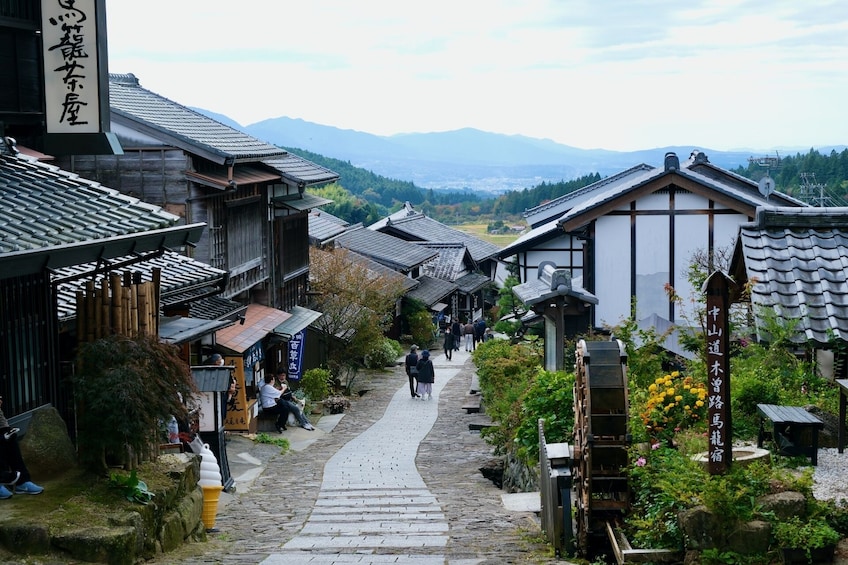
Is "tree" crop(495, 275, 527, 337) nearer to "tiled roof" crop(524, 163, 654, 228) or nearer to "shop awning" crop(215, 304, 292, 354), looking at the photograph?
"tiled roof" crop(524, 163, 654, 228)

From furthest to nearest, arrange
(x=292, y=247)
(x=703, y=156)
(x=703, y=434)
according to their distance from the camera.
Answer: (x=703, y=156) → (x=292, y=247) → (x=703, y=434)

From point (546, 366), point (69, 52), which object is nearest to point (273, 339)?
point (546, 366)

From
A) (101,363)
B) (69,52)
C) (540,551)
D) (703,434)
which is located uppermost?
(69,52)

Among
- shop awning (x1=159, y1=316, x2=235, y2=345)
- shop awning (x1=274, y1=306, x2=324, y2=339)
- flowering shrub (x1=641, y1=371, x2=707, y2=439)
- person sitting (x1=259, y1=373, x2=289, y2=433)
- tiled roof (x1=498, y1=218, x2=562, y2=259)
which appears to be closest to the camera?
flowering shrub (x1=641, y1=371, x2=707, y2=439)

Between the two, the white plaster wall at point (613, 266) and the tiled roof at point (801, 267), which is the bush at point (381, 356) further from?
the tiled roof at point (801, 267)

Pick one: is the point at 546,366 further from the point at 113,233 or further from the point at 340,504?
the point at 113,233


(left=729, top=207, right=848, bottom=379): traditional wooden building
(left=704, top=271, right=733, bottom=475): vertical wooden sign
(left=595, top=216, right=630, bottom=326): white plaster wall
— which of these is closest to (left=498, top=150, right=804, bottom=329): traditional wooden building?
(left=595, top=216, right=630, bottom=326): white plaster wall

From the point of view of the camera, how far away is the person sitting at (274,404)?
2477cm

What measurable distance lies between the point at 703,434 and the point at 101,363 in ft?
22.4

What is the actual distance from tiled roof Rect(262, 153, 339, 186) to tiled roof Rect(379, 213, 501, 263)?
32.5 metres

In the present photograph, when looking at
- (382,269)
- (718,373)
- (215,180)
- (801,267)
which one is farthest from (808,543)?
(382,269)

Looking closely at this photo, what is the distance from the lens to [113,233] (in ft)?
35.4

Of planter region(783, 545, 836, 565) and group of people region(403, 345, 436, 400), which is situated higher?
planter region(783, 545, 836, 565)

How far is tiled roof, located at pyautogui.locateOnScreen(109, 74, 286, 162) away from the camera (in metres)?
23.6
